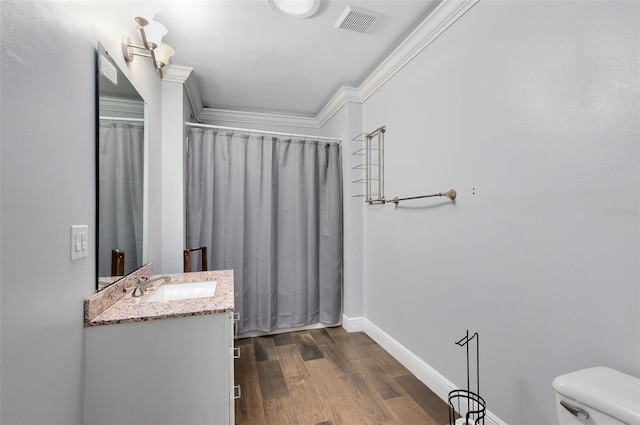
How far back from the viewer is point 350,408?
5.91ft

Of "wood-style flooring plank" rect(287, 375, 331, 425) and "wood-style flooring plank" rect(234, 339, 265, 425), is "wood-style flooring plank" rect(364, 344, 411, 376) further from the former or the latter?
"wood-style flooring plank" rect(234, 339, 265, 425)

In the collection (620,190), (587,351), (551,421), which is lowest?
(551,421)

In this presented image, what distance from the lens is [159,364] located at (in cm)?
126

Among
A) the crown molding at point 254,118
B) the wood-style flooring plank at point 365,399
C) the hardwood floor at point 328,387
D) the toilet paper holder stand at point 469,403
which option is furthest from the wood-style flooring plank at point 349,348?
the crown molding at point 254,118

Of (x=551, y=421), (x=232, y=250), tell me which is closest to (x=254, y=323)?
(x=232, y=250)

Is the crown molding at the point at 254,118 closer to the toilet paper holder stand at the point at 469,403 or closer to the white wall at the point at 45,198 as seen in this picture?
the white wall at the point at 45,198

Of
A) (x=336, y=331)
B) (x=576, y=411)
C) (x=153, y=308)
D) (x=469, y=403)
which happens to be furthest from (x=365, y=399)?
(x=153, y=308)

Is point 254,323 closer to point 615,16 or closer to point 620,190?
point 620,190

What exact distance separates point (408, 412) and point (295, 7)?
2483mm

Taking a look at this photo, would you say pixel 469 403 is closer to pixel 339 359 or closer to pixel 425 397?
pixel 425 397

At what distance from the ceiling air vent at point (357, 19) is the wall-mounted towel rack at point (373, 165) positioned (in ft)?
2.60

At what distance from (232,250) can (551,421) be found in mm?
2409

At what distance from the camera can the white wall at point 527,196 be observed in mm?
1044

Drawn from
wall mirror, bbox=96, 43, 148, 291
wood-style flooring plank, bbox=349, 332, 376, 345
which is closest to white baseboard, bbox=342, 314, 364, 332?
wood-style flooring plank, bbox=349, 332, 376, 345
